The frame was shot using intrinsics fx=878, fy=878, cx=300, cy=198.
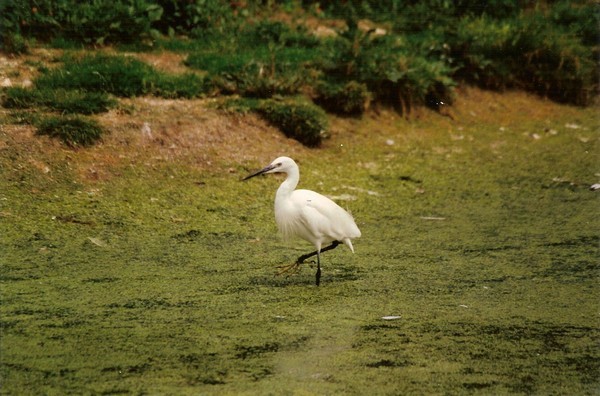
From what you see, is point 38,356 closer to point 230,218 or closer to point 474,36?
point 230,218

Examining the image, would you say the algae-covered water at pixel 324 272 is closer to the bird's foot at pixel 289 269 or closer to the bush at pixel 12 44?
the bird's foot at pixel 289 269

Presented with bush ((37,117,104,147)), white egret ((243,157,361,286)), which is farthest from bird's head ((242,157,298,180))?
bush ((37,117,104,147))

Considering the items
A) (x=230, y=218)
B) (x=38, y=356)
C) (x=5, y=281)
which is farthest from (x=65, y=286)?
(x=230, y=218)

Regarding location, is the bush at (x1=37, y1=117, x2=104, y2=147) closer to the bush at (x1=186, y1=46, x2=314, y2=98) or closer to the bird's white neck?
the bush at (x1=186, y1=46, x2=314, y2=98)

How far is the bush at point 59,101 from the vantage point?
6766mm

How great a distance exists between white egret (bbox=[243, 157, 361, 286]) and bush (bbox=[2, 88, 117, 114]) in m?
2.24

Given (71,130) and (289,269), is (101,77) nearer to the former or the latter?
(71,130)

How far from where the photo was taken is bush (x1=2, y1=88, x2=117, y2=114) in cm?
677

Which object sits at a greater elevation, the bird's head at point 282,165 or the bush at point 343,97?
the bird's head at point 282,165

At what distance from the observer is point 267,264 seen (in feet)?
17.5

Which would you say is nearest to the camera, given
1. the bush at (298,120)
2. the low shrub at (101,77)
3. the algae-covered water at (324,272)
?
the algae-covered water at (324,272)

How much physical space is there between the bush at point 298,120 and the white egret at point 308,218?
6.83ft

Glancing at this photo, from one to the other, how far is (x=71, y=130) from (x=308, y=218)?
2.31 meters

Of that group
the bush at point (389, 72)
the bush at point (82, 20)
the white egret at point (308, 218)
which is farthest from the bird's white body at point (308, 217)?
the bush at point (82, 20)
